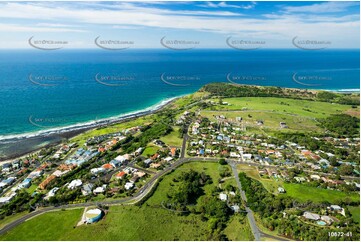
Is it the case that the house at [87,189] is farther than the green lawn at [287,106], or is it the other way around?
the green lawn at [287,106]

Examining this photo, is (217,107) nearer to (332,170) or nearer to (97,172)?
(332,170)

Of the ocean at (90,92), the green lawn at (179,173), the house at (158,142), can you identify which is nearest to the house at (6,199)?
the green lawn at (179,173)

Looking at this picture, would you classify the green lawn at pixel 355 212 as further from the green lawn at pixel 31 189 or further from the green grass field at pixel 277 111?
the green lawn at pixel 31 189

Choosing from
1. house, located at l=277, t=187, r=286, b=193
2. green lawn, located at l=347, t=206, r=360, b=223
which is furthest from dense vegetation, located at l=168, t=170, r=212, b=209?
green lawn, located at l=347, t=206, r=360, b=223

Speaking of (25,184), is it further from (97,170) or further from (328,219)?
(328,219)

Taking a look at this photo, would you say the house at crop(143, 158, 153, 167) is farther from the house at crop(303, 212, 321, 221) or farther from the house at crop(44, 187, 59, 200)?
the house at crop(303, 212, 321, 221)
